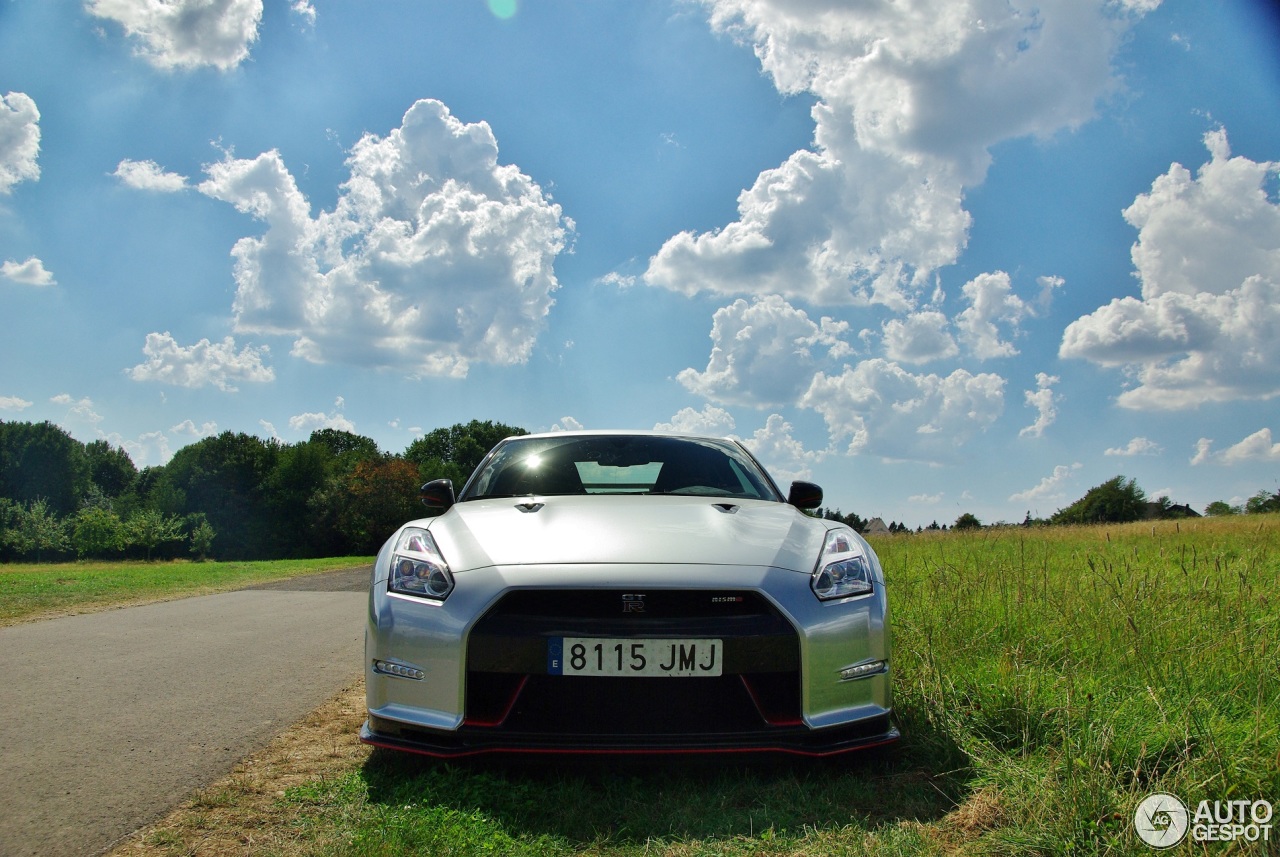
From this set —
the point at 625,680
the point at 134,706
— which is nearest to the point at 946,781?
the point at 625,680

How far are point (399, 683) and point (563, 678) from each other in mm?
602

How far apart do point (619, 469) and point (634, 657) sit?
78.1 inches

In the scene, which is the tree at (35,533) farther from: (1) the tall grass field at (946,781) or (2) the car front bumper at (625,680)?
(2) the car front bumper at (625,680)

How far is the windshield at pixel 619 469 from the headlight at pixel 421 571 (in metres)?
0.89

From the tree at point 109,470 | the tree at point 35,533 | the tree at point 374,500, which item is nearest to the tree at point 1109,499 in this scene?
the tree at point 374,500

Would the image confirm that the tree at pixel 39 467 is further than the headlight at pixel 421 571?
Yes

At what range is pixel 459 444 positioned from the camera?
261ft

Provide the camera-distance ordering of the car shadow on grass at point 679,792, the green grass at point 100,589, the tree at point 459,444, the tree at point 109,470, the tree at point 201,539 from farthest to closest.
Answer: the tree at point 109,470 → the tree at point 459,444 → the tree at point 201,539 → the green grass at point 100,589 → the car shadow on grass at point 679,792

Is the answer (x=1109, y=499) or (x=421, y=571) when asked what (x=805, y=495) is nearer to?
(x=421, y=571)

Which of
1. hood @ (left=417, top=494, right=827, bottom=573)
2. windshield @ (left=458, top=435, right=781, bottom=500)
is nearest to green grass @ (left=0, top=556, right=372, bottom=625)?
windshield @ (left=458, top=435, right=781, bottom=500)

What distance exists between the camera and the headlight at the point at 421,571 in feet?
10.0

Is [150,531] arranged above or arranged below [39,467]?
below

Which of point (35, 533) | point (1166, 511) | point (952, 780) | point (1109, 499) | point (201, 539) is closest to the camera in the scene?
point (952, 780)

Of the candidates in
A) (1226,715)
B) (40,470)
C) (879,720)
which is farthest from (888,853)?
(40,470)
